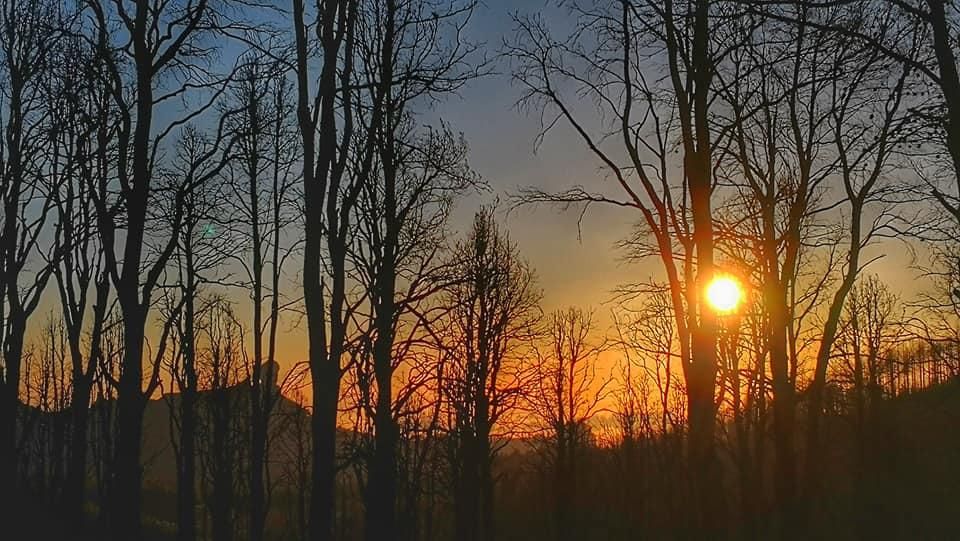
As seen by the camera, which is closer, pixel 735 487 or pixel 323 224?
pixel 323 224

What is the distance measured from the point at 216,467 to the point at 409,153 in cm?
2436

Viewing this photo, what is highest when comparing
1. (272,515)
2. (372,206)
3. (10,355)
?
(372,206)

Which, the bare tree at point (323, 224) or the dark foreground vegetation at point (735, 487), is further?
the dark foreground vegetation at point (735, 487)

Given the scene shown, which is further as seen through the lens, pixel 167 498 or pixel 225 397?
pixel 167 498

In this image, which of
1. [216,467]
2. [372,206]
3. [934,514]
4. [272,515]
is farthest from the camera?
[272,515]

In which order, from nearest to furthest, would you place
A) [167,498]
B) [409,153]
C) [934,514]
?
[409,153], [934,514], [167,498]

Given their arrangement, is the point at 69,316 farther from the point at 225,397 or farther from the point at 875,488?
the point at 875,488

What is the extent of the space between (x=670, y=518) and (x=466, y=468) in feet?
46.1

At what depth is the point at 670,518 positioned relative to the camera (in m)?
40.3

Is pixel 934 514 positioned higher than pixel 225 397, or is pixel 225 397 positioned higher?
pixel 225 397

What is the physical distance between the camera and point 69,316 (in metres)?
21.1

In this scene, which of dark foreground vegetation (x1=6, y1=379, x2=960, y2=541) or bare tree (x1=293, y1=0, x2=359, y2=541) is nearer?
bare tree (x1=293, y1=0, x2=359, y2=541)

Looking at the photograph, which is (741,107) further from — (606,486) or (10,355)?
(606,486)

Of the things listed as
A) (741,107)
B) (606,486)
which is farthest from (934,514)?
(741,107)
